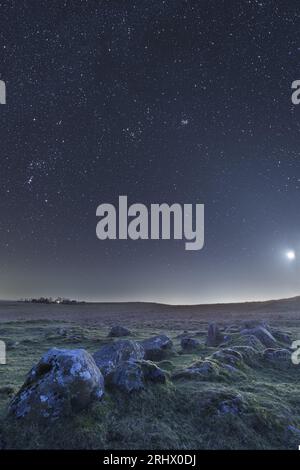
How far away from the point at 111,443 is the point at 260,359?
11746 millimetres

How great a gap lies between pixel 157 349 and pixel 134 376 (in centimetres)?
863

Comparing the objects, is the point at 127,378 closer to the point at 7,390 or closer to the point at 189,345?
the point at 7,390

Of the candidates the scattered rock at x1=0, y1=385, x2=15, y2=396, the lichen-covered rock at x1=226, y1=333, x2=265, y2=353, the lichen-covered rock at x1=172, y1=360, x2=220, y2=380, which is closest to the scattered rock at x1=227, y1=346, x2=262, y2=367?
the lichen-covered rock at x1=226, y1=333, x2=265, y2=353

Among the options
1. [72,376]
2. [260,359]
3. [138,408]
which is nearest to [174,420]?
[138,408]

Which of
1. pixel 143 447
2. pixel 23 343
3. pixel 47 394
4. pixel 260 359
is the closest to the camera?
pixel 143 447

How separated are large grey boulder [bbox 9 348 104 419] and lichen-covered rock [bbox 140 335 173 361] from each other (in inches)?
360

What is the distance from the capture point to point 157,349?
65.7ft

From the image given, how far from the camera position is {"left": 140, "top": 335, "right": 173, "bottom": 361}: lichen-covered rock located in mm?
19670

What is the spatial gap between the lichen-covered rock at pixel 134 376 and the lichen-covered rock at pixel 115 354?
3.97 ft

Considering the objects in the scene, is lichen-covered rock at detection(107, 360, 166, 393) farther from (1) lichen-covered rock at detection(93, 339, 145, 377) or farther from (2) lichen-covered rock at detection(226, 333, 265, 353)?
(2) lichen-covered rock at detection(226, 333, 265, 353)

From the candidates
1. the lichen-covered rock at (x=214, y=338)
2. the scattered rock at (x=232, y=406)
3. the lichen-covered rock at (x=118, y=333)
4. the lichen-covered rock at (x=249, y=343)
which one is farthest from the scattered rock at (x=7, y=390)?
the lichen-covered rock at (x=118, y=333)

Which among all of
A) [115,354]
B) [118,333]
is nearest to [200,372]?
[115,354]

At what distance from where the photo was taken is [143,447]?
8.88 meters
